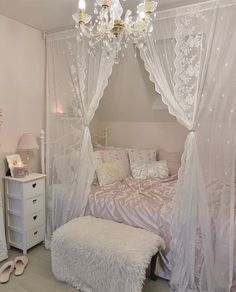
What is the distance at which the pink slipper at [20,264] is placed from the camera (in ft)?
7.50

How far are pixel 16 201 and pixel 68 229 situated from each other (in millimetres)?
833

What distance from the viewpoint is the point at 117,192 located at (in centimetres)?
263

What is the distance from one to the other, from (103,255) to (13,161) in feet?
4.82

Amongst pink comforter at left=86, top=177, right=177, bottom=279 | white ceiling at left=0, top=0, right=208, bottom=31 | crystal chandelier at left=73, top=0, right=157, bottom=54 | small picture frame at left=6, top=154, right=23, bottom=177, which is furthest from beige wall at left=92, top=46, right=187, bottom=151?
small picture frame at left=6, top=154, right=23, bottom=177

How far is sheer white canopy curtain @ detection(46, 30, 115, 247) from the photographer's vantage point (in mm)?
2482

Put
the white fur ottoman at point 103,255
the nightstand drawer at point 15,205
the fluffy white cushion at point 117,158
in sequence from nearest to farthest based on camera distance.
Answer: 1. the white fur ottoman at point 103,255
2. the nightstand drawer at point 15,205
3. the fluffy white cushion at point 117,158

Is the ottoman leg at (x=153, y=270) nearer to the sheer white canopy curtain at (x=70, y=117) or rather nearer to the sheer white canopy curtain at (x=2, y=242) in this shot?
the sheer white canopy curtain at (x=70, y=117)

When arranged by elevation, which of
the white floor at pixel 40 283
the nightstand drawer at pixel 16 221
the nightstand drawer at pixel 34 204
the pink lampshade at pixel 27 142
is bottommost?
the white floor at pixel 40 283

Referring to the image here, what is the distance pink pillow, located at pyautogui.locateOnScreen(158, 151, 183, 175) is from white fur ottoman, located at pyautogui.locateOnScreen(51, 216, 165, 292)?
1.39m

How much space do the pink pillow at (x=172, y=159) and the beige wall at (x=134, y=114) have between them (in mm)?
130

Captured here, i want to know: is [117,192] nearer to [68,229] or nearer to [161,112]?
[68,229]

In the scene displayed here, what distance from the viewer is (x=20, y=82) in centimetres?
279

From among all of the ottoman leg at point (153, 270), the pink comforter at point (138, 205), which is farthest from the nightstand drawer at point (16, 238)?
the ottoman leg at point (153, 270)

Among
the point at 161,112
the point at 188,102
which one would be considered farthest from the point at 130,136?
the point at 188,102
